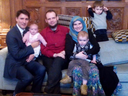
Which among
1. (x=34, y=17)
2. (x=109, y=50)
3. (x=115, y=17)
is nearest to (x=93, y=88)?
(x=109, y=50)

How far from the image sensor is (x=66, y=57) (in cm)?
222

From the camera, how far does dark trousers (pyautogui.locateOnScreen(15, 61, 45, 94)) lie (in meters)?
1.94

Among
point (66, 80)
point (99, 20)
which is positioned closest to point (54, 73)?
point (66, 80)

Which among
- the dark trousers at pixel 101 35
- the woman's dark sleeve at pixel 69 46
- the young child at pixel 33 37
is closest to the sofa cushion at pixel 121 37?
the dark trousers at pixel 101 35

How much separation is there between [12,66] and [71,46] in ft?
2.68

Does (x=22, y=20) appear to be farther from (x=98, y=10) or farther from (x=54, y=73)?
(x=98, y=10)

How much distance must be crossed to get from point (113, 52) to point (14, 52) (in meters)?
1.42

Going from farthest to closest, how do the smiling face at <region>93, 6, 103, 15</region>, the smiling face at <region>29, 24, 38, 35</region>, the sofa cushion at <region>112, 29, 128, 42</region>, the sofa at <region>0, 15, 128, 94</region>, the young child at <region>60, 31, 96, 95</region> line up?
the smiling face at <region>93, 6, 103, 15</region>, the sofa cushion at <region>112, 29, 128, 42</region>, the smiling face at <region>29, 24, 38, 35</region>, the sofa at <region>0, 15, 128, 94</region>, the young child at <region>60, 31, 96, 95</region>

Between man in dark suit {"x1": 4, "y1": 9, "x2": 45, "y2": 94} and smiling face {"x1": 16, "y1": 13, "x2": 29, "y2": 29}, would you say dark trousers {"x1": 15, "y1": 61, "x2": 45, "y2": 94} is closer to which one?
man in dark suit {"x1": 4, "y1": 9, "x2": 45, "y2": 94}

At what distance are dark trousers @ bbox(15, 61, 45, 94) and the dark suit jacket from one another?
8 cm

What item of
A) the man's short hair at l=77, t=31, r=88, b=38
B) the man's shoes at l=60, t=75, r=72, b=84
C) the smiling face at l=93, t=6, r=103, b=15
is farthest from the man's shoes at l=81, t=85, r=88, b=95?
the smiling face at l=93, t=6, r=103, b=15

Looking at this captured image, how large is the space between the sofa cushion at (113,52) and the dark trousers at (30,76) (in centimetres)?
90

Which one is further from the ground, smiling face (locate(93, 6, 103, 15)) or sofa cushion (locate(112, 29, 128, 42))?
smiling face (locate(93, 6, 103, 15))

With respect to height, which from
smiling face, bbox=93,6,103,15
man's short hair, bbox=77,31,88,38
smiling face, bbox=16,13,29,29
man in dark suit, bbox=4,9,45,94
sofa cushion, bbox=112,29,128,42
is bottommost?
man in dark suit, bbox=4,9,45,94
